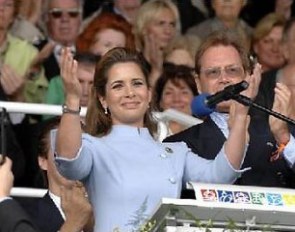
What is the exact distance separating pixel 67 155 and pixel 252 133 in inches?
49.1

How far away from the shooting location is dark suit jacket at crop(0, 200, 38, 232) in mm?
6233

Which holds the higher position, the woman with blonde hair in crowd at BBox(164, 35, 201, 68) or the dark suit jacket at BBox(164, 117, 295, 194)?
the woman with blonde hair in crowd at BBox(164, 35, 201, 68)

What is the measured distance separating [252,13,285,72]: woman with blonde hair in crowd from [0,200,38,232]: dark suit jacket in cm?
562

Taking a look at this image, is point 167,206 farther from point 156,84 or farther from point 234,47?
point 156,84

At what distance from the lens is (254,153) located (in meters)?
7.99

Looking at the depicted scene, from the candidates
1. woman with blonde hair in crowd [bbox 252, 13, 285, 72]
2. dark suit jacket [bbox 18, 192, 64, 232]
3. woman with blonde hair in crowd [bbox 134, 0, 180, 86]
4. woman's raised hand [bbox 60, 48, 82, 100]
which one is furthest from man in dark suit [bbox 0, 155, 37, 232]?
woman with blonde hair in crowd [bbox 252, 13, 285, 72]

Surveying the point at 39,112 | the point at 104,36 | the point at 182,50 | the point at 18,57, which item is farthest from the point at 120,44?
the point at 39,112

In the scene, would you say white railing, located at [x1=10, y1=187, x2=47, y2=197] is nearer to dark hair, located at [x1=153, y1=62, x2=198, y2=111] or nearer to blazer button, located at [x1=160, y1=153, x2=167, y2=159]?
dark hair, located at [x1=153, y1=62, x2=198, y2=111]

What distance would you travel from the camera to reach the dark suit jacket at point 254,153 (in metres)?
7.94

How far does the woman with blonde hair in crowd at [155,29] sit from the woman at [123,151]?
334 centimetres

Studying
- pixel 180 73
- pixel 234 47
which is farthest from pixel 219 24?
pixel 234 47

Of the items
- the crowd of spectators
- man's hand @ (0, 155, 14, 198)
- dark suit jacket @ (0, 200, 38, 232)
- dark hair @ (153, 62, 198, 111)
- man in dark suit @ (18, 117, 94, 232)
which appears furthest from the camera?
dark hair @ (153, 62, 198, 111)

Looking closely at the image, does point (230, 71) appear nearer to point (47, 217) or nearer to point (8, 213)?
point (47, 217)

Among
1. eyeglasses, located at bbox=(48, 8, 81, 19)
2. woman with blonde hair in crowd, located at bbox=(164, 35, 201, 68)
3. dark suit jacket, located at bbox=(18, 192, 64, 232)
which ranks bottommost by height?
dark suit jacket, located at bbox=(18, 192, 64, 232)
